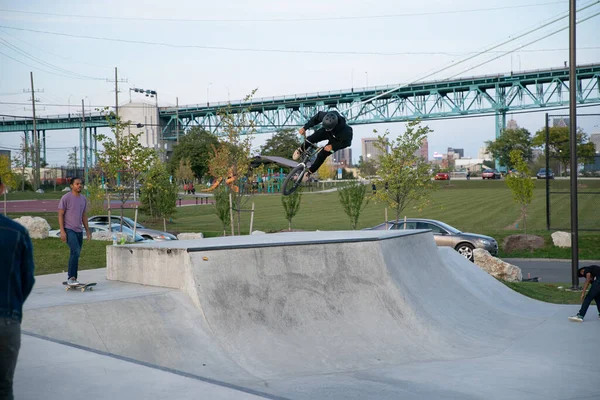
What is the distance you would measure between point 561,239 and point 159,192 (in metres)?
16.5

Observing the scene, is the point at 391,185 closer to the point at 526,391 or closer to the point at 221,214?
the point at 221,214

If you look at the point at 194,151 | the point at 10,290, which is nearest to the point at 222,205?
the point at 10,290

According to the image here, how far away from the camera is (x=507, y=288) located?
13609 millimetres

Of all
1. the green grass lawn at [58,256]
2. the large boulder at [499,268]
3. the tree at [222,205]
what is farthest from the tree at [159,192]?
the large boulder at [499,268]

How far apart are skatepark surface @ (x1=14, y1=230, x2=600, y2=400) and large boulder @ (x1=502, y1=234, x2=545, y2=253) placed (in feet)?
36.2

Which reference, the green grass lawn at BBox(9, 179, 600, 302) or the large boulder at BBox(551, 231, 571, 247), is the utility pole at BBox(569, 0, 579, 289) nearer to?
the green grass lawn at BBox(9, 179, 600, 302)

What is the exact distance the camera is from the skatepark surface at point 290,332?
5473 mm

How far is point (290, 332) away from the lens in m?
8.05

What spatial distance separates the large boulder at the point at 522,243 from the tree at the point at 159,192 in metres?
13.9

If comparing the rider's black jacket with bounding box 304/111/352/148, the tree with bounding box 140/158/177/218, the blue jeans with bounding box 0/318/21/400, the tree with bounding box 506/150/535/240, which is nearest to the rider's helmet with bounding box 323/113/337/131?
the rider's black jacket with bounding box 304/111/352/148

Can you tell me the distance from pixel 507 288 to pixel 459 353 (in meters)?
5.62

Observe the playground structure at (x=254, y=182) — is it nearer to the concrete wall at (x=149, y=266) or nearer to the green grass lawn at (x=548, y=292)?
the concrete wall at (x=149, y=266)

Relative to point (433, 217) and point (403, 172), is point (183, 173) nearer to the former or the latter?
point (433, 217)

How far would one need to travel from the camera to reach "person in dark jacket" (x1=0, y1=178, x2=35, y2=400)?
3.38m
